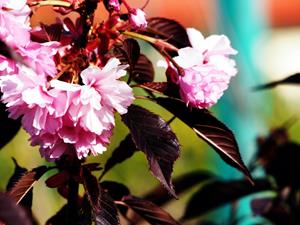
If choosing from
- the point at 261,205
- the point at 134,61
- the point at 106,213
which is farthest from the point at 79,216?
the point at 261,205

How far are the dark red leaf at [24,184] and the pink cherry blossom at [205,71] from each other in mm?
223

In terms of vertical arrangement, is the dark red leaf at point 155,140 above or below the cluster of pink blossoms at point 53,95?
below

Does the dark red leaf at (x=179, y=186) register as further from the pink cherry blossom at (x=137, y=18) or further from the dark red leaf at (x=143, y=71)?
the pink cherry blossom at (x=137, y=18)

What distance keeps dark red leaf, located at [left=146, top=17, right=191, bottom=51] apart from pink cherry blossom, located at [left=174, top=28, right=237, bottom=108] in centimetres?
13

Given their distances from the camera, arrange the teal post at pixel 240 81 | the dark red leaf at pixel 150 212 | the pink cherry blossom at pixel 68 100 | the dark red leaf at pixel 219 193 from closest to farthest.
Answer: the pink cherry blossom at pixel 68 100
the dark red leaf at pixel 150 212
the dark red leaf at pixel 219 193
the teal post at pixel 240 81

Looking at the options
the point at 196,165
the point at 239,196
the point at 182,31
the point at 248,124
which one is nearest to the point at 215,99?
the point at 182,31

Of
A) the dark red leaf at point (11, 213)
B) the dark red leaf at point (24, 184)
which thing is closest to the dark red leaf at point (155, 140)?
the dark red leaf at point (24, 184)

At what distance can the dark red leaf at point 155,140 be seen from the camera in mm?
1112

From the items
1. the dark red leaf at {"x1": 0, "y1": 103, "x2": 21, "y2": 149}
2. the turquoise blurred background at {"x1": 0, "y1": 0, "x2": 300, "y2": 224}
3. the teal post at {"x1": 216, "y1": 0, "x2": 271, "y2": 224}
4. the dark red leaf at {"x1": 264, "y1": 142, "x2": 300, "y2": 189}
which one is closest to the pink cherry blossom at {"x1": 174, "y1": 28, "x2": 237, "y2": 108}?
the dark red leaf at {"x1": 0, "y1": 103, "x2": 21, "y2": 149}

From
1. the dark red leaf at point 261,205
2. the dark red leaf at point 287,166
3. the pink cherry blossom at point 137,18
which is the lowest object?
the dark red leaf at point 261,205

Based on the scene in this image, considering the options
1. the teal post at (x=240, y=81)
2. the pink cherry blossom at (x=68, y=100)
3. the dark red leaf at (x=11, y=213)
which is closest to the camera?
the dark red leaf at (x=11, y=213)

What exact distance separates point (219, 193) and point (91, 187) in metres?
0.65

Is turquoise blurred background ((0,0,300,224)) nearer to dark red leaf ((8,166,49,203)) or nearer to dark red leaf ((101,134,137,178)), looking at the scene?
dark red leaf ((101,134,137,178))

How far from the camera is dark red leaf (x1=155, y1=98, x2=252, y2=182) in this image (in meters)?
1.19
